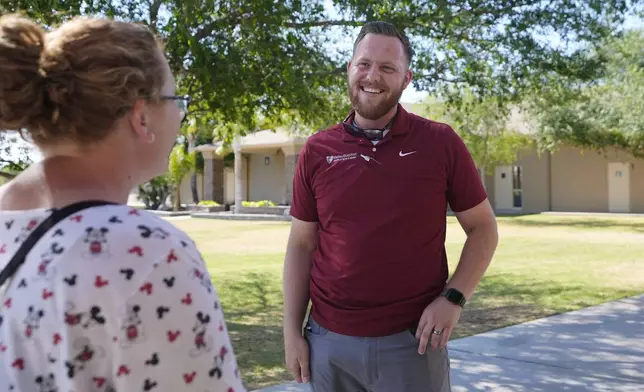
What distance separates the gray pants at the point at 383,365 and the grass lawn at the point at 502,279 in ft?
11.3

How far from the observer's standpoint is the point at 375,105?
2826 millimetres

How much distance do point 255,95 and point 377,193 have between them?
19.7ft

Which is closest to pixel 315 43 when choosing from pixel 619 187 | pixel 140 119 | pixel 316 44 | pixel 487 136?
pixel 316 44

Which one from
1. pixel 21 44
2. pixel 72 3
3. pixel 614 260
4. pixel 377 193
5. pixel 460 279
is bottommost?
pixel 614 260

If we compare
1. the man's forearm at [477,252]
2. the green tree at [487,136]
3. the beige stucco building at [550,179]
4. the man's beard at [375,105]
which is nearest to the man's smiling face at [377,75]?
the man's beard at [375,105]

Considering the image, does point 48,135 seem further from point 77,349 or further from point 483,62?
point 483,62

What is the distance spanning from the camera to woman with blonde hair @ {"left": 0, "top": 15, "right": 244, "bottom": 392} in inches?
46.7

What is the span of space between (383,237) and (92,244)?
156 cm

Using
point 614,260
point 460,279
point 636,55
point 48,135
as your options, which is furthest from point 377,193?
point 636,55

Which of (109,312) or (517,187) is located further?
(517,187)

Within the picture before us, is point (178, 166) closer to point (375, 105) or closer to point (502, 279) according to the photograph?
point (502, 279)

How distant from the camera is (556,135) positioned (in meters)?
32.3

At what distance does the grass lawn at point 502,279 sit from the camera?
8.23 meters

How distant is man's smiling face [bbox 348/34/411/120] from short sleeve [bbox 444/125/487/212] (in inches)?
10.6
